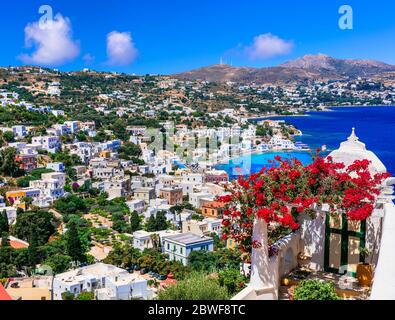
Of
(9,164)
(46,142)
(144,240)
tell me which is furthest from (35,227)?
(46,142)

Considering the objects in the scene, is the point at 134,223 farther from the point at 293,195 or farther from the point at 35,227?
the point at 293,195

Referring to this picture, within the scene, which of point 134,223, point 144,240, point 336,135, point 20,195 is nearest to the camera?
point 144,240

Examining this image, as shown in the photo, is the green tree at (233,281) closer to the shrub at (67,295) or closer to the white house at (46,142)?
the shrub at (67,295)

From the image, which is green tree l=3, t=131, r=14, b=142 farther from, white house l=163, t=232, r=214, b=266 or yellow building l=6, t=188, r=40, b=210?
white house l=163, t=232, r=214, b=266

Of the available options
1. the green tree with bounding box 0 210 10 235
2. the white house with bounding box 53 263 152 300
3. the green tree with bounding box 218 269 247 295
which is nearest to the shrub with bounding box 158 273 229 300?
the green tree with bounding box 218 269 247 295

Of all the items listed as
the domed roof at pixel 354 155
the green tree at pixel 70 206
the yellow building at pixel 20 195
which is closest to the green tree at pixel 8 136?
the yellow building at pixel 20 195
